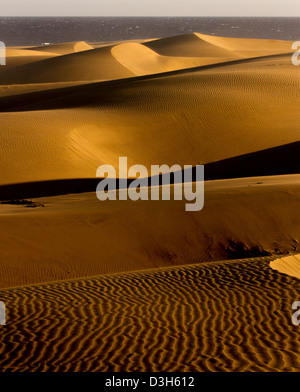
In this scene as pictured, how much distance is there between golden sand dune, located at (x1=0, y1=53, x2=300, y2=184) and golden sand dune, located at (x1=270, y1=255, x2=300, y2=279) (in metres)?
8.96

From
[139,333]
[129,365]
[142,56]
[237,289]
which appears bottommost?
[129,365]

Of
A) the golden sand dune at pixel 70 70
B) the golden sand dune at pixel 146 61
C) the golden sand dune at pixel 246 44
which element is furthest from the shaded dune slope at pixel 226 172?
the golden sand dune at pixel 246 44

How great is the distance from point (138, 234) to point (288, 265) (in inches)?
131

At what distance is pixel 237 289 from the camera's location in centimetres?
780

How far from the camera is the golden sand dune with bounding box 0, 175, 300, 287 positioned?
10.6m

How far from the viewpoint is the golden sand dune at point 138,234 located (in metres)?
10.6

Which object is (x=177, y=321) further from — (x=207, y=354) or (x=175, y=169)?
(x=175, y=169)

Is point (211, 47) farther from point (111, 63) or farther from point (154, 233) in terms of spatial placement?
point (154, 233)

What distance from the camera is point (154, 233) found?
11.6 m

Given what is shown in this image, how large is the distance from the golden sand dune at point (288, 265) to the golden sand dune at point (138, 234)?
57.4 inches

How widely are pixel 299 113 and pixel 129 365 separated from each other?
19.4 m

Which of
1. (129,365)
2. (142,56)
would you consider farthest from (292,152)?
(142,56)

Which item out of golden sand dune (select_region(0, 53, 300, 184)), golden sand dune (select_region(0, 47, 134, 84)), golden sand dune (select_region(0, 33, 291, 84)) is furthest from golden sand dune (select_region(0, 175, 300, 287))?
golden sand dune (select_region(0, 33, 291, 84))

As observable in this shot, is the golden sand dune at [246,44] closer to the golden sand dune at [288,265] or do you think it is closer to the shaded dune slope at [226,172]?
the shaded dune slope at [226,172]
